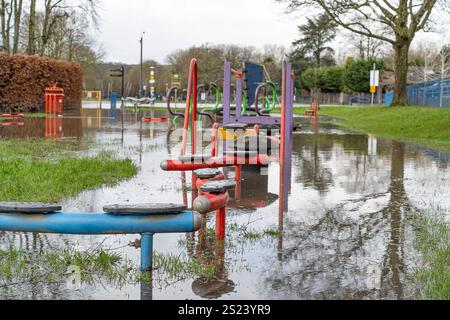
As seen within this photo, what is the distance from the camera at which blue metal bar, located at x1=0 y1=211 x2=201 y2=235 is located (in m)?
3.98

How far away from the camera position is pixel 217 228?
514 cm

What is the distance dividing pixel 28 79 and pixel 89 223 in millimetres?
27261

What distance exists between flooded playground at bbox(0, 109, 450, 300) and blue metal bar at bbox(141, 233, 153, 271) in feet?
0.32

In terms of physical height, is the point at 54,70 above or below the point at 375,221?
above

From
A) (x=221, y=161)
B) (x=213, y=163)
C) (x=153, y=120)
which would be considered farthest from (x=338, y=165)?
(x=153, y=120)

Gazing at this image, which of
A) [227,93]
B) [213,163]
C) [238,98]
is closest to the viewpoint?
[213,163]

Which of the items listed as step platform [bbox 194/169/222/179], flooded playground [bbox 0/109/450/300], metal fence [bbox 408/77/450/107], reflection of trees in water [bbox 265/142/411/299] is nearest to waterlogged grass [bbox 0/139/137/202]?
flooded playground [bbox 0/109/450/300]

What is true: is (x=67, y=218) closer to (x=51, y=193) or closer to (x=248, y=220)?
(x=248, y=220)

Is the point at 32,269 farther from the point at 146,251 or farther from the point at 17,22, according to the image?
the point at 17,22

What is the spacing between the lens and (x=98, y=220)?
4.00m

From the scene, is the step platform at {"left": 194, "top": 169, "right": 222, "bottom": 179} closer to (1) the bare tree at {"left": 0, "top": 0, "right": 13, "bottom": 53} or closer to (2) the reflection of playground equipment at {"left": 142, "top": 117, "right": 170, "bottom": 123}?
(2) the reflection of playground equipment at {"left": 142, "top": 117, "right": 170, "bottom": 123}

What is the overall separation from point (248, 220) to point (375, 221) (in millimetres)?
Result: 1194

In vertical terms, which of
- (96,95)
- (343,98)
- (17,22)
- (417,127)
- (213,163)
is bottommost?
(213,163)

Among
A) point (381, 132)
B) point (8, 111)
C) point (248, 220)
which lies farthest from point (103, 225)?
point (8, 111)
